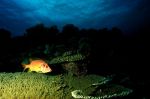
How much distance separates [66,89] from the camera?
4477 millimetres

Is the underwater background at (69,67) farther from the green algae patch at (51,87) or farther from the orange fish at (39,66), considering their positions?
the orange fish at (39,66)

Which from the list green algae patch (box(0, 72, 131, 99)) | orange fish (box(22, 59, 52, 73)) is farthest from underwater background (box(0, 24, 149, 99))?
orange fish (box(22, 59, 52, 73))

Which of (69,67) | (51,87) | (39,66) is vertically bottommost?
(51,87)

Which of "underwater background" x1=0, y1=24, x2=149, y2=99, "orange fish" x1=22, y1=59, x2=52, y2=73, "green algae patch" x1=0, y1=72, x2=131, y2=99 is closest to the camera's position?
"green algae patch" x1=0, y1=72, x2=131, y2=99

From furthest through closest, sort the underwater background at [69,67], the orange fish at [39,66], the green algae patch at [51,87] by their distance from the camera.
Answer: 1. the orange fish at [39,66]
2. the underwater background at [69,67]
3. the green algae patch at [51,87]

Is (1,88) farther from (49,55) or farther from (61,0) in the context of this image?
(61,0)

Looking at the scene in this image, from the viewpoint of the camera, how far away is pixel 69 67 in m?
5.76

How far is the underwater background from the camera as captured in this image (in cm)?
441

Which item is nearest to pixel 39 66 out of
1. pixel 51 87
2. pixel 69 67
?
pixel 51 87

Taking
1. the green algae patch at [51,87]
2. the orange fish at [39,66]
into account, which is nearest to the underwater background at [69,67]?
the green algae patch at [51,87]

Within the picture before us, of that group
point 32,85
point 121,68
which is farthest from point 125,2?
point 32,85

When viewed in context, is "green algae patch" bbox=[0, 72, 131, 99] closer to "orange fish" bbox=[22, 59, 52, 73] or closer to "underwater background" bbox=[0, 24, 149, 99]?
"underwater background" bbox=[0, 24, 149, 99]

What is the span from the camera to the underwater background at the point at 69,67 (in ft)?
14.5

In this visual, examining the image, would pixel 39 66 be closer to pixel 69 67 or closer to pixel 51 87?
pixel 51 87
